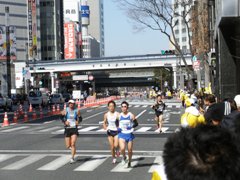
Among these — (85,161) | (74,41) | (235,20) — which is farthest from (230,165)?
(74,41)

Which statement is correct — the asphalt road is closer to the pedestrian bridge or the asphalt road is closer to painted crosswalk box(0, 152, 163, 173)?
painted crosswalk box(0, 152, 163, 173)

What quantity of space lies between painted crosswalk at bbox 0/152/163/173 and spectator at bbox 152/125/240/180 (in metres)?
8.58

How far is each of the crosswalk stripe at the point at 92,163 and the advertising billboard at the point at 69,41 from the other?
137m

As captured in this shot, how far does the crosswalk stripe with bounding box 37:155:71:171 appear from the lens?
1148 cm

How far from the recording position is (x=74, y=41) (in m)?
153

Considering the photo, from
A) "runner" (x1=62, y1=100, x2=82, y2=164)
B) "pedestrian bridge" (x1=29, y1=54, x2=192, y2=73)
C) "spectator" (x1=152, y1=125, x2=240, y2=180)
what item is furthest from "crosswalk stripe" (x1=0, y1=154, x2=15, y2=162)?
"pedestrian bridge" (x1=29, y1=54, x2=192, y2=73)

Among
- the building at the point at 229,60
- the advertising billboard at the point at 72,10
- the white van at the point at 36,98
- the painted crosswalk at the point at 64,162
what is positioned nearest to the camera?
the painted crosswalk at the point at 64,162

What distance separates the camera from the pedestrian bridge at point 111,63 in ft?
269

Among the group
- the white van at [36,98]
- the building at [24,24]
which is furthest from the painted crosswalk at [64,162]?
the building at [24,24]

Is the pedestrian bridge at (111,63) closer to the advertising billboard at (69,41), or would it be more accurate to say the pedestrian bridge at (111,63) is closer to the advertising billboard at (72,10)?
the advertising billboard at (69,41)

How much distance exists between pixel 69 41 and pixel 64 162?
468 feet

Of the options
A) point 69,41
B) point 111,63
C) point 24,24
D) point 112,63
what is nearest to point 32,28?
point 24,24

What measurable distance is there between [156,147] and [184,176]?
534 inches

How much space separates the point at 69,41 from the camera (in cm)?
15350
